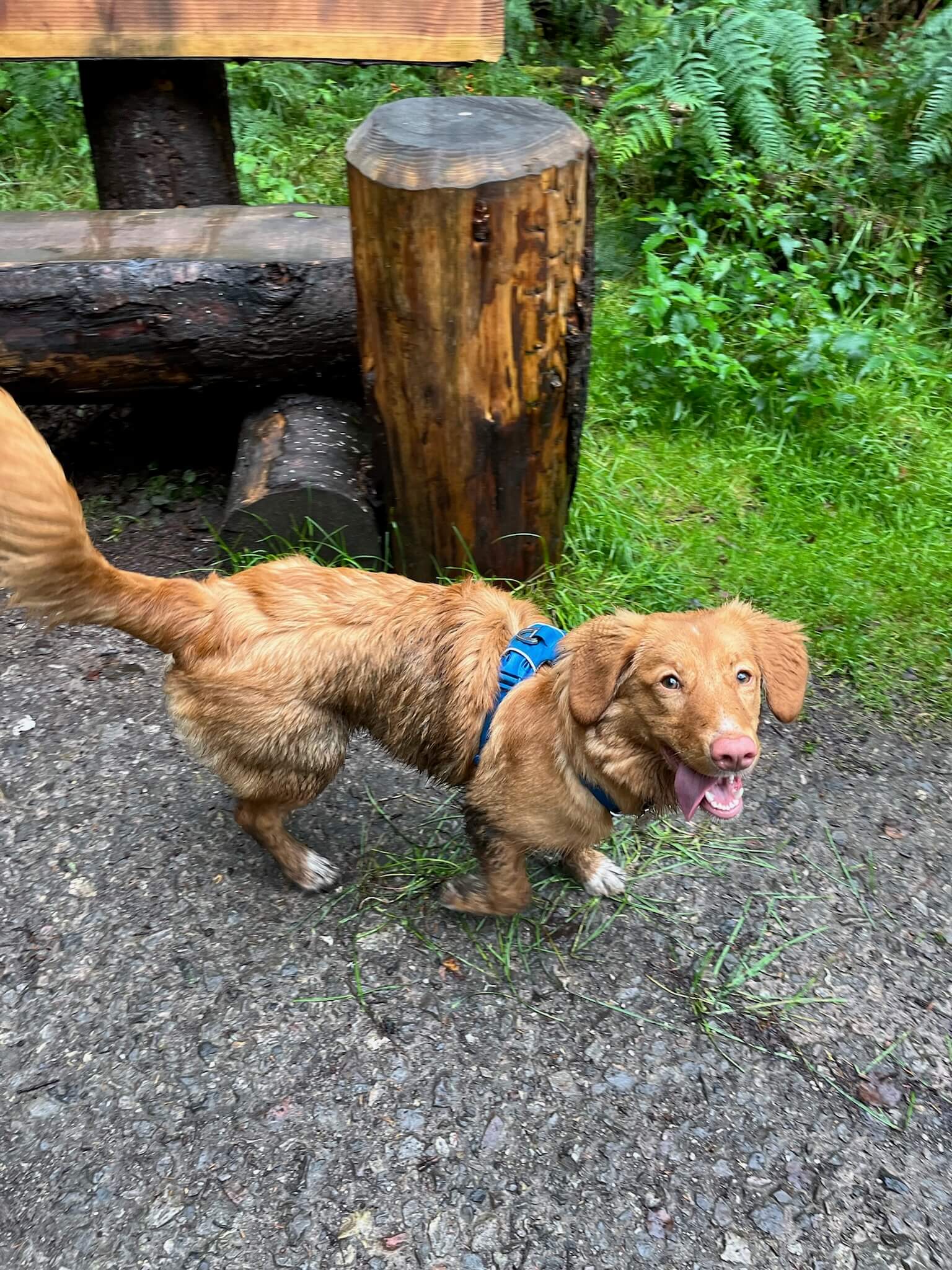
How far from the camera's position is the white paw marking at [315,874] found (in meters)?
3.08

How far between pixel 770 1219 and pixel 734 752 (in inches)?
50.5

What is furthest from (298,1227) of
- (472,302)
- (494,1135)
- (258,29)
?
(258,29)

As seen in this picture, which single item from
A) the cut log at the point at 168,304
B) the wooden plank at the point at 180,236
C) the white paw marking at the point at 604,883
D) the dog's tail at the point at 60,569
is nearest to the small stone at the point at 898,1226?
the white paw marking at the point at 604,883

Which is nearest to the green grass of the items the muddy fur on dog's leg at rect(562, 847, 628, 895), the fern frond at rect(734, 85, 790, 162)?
the muddy fur on dog's leg at rect(562, 847, 628, 895)

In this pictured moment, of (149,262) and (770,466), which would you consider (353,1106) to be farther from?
(770,466)

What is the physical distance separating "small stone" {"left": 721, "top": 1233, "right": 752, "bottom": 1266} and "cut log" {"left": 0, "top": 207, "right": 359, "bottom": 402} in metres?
3.35

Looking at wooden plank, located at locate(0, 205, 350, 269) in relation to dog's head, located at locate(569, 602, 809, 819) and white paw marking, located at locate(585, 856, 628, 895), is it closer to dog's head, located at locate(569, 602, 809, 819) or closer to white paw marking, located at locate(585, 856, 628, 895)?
dog's head, located at locate(569, 602, 809, 819)

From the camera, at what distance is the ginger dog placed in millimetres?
2250

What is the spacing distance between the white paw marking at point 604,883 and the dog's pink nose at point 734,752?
3.80 ft

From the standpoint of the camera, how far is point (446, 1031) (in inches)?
108

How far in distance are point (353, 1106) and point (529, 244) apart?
2.62 metres

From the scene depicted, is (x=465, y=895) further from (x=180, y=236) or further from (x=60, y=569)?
(x=180, y=236)

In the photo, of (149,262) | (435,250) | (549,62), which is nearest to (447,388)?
(435,250)

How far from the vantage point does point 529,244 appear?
3047 millimetres
